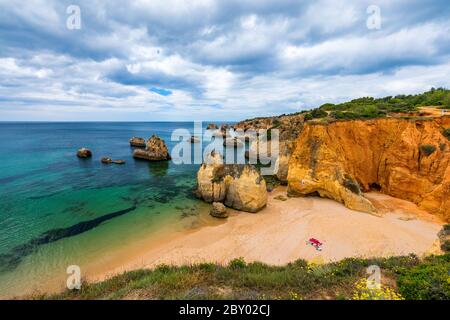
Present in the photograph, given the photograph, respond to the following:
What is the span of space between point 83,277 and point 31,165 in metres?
34.5

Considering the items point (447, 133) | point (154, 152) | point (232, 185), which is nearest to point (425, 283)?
point (232, 185)

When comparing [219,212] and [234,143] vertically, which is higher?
[234,143]

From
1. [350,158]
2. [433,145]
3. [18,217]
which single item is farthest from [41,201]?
[433,145]

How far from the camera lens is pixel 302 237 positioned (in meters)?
13.5

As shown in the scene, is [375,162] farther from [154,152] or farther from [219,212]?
[154,152]

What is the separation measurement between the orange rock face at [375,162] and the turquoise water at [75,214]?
1091 centimetres

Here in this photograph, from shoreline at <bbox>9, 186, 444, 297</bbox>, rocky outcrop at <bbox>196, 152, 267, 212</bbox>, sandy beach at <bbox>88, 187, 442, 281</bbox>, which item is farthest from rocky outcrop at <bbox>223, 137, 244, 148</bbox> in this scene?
sandy beach at <bbox>88, 187, 442, 281</bbox>

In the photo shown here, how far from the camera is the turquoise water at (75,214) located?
1191 cm

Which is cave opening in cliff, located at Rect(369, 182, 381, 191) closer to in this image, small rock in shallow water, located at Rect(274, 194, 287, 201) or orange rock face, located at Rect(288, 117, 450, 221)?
orange rock face, located at Rect(288, 117, 450, 221)

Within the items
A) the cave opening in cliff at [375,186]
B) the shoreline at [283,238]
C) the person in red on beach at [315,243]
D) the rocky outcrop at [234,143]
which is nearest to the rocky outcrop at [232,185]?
the shoreline at [283,238]

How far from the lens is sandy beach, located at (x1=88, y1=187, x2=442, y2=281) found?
1166 cm

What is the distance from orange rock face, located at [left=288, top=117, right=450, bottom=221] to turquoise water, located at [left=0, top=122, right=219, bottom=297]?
35.8ft

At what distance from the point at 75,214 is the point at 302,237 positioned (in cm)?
1850
